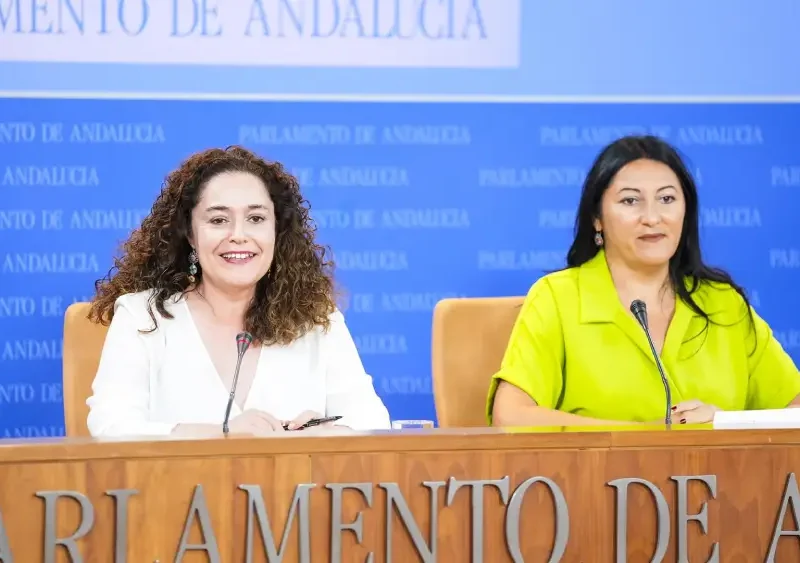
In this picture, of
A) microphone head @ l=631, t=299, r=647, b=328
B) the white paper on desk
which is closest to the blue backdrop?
microphone head @ l=631, t=299, r=647, b=328

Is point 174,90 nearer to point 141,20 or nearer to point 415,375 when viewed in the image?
point 141,20

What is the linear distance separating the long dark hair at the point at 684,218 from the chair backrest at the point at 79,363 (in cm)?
119

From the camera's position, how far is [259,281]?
2703 mm

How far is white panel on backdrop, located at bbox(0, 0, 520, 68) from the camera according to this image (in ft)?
11.1

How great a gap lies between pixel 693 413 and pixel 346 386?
77cm

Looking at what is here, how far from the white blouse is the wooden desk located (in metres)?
0.74

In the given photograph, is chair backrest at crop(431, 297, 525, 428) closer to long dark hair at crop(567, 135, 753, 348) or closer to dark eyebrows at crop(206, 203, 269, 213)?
long dark hair at crop(567, 135, 753, 348)

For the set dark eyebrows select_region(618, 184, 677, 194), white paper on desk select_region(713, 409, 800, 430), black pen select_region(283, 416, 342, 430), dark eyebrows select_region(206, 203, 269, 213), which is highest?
dark eyebrows select_region(618, 184, 677, 194)

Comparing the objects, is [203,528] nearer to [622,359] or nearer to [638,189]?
[622,359]

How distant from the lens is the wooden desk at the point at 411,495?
1649 mm

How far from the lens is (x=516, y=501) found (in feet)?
5.71

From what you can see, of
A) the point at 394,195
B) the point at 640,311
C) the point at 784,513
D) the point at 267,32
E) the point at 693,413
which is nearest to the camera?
the point at 784,513

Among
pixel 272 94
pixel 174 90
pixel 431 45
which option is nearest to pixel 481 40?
pixel 431 45

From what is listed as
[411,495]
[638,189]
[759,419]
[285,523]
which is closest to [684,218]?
[638,189]
